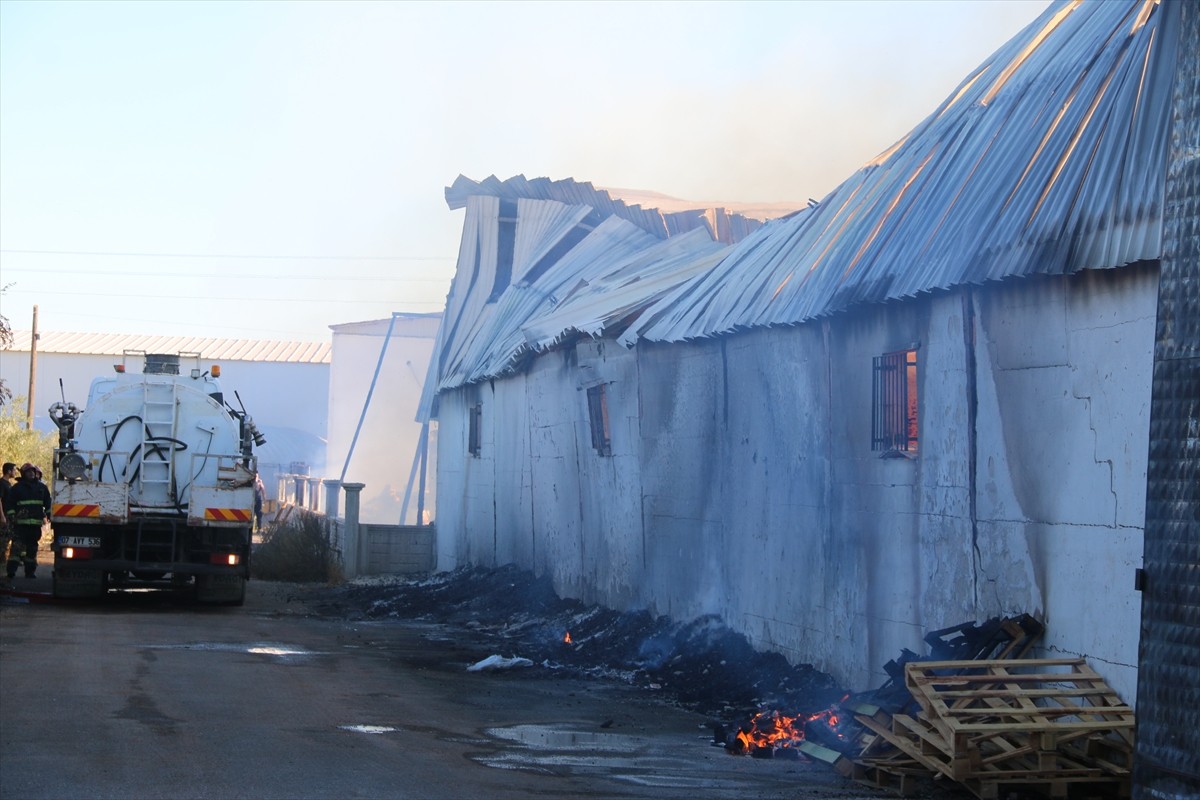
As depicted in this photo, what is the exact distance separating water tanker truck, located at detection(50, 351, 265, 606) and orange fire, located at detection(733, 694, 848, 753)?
11026 millimetres

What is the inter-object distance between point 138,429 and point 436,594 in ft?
19.4

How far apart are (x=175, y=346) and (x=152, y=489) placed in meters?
79.1

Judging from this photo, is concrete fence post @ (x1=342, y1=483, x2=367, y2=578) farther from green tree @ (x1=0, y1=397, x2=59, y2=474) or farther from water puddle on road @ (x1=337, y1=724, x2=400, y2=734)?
water puddle on road @ (x1=337, y1=724, x2=400, y2=734)

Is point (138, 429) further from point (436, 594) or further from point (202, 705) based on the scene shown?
point (202, 705)

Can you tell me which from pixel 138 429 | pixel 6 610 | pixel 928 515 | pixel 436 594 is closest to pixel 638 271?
pixel 436 594

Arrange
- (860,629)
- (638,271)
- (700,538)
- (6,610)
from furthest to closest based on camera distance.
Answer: (638,271)
(6,610)
(700,538)
(860,629)

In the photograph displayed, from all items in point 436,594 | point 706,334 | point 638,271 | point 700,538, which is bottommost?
point 436,594

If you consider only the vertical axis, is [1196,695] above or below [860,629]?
Answer: above

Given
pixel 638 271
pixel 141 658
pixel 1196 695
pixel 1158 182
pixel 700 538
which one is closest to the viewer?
pixel 1196 695

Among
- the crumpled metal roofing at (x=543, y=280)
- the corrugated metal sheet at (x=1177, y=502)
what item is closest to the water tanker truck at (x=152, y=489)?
the crumpled metal roofing at (x=543, y=280)

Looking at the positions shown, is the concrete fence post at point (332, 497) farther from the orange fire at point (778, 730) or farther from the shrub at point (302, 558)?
the orange fire at point (778, 730)

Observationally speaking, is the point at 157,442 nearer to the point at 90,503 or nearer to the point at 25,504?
the point at 90,503

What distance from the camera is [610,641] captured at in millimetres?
15500

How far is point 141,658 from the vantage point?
1309cm
